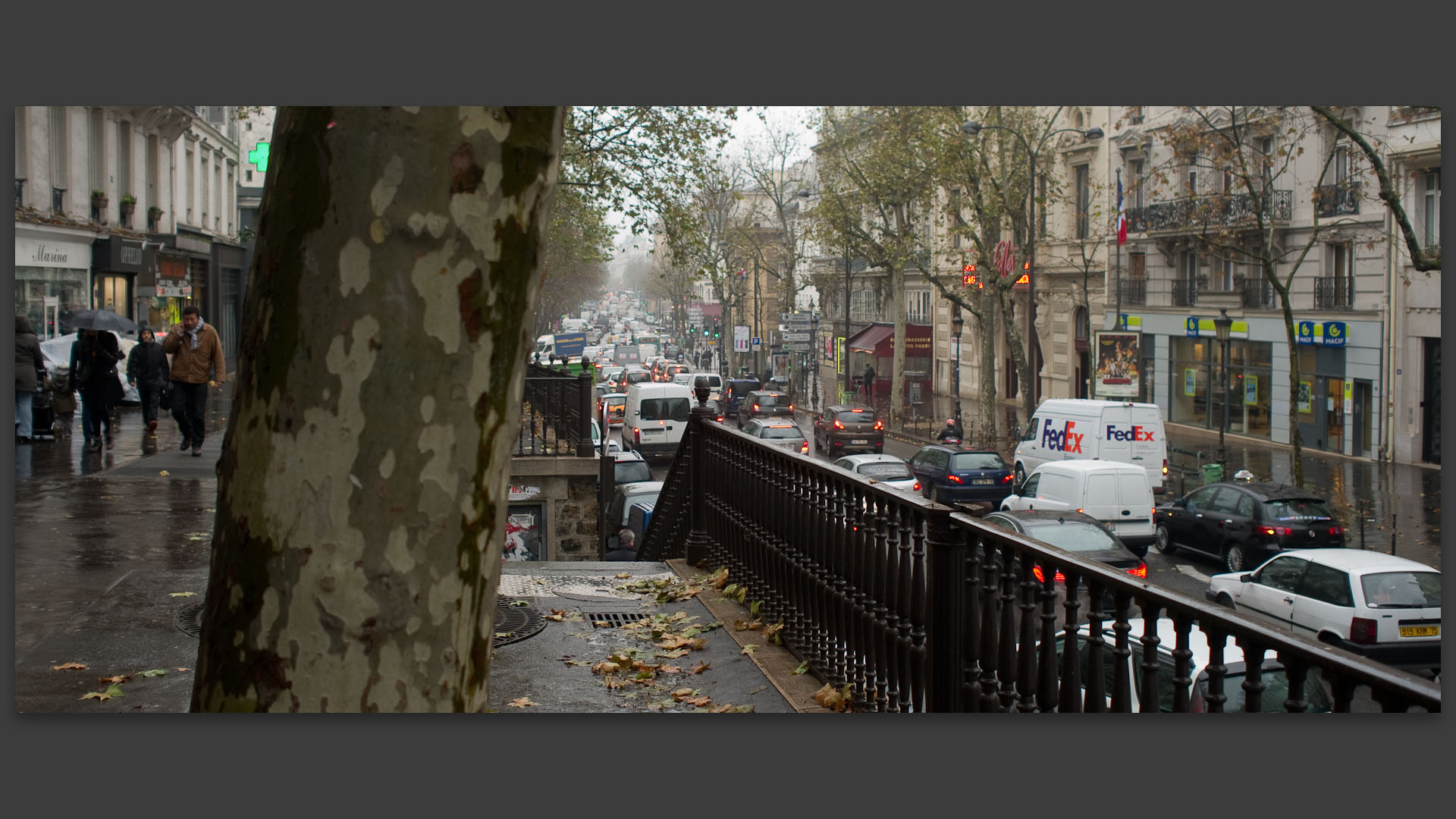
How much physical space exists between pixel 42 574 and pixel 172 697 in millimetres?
3573

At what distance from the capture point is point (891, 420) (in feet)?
167

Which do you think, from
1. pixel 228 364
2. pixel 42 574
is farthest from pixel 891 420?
pixel 42 574

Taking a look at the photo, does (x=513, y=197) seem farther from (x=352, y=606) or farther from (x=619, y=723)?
(x=619, y=723)

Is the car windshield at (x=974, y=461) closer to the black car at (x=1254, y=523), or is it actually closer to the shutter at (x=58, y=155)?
the black car at (x=1254, y=523)

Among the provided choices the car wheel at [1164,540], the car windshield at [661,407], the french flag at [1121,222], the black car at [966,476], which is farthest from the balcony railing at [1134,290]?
the car wheel at [1164,540]

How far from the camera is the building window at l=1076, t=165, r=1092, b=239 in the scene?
47844 millimetres

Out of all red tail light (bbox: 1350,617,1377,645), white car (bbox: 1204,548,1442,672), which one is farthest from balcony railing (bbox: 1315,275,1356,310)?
red tail light (bbox: 1350,617,1377,645)

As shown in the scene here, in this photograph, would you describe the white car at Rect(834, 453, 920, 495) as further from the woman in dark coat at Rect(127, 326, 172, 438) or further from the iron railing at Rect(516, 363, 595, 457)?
the woman in dark coat at Rect(127, 326, 172, 438)

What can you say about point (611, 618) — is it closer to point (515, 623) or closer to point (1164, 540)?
point (515, 623)

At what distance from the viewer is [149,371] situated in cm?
1753

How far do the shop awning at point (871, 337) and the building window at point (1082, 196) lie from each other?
16.0 m

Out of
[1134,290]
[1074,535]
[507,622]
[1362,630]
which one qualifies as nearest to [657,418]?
[1134,290]

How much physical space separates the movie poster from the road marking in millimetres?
12940

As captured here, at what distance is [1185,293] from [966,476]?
1813cm
